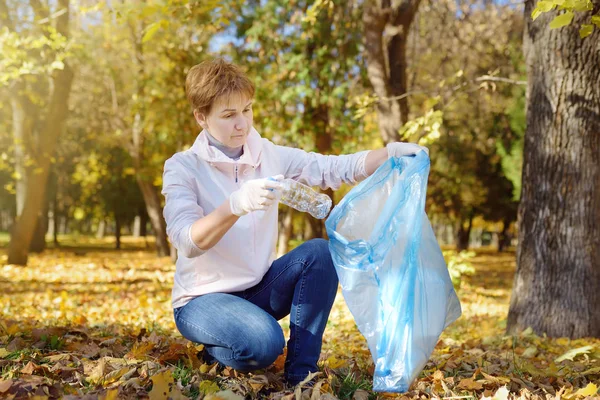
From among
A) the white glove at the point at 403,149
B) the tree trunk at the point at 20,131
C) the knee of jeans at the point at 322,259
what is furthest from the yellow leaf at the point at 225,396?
the tree trunk at the point at 20,131

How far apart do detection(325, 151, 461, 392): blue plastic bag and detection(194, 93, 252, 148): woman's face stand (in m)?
0.53

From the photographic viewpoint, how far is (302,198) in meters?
2.43

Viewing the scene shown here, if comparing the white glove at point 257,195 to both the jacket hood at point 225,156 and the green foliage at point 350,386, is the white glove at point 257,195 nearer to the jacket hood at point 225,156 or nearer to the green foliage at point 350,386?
the jacket hood at point 225,156

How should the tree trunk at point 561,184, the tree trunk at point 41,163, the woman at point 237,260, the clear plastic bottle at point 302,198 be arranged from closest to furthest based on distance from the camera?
the clear plastic bottle at point 302,198, the woman at point 237,260, the tree trunk at point 561,184, the tree trunk at point 41,163

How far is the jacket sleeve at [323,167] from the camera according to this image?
2.88 m

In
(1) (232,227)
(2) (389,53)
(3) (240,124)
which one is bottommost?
(1) (232,227)

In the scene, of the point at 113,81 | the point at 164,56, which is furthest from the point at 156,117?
the point at 113,81

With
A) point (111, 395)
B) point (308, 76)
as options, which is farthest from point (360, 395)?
point (308, 76)

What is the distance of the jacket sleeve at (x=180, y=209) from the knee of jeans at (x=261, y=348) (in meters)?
0.41

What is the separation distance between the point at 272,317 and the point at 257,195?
669mm

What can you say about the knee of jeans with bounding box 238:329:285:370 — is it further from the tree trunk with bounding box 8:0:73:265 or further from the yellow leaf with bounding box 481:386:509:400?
the tree trunk with bounding box 8:0:73:265

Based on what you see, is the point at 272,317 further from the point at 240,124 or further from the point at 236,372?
the point at 240,124

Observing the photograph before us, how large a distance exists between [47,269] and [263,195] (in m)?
10.4

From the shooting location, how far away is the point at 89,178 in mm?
19812
